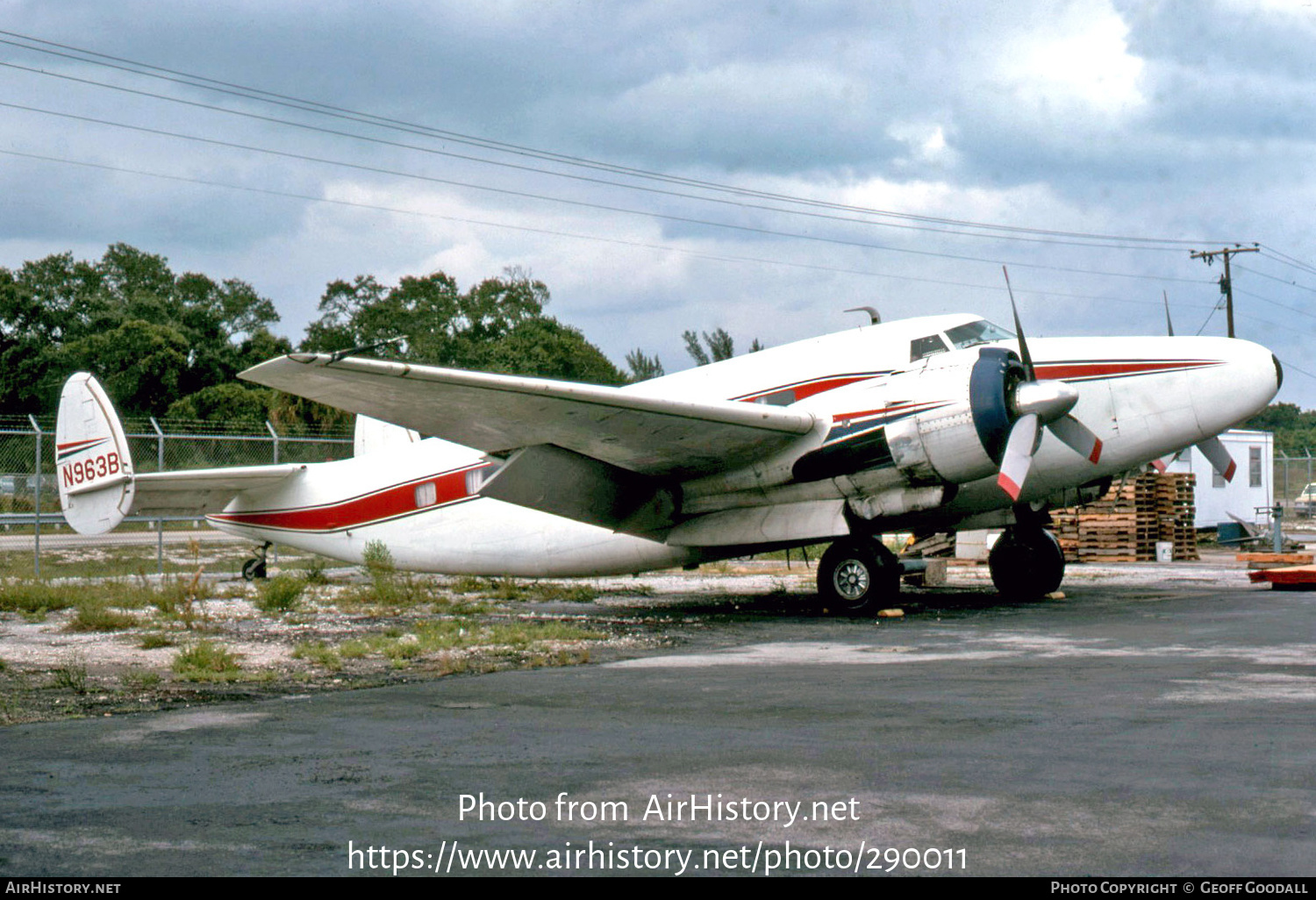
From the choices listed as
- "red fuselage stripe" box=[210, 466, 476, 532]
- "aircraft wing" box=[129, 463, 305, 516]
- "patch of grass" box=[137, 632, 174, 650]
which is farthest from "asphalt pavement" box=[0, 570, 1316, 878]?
"aircraft wing" box=[129, 463, 305, 516]

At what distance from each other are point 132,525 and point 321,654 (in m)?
29.5

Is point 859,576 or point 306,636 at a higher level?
point 859,576

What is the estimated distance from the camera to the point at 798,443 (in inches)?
547

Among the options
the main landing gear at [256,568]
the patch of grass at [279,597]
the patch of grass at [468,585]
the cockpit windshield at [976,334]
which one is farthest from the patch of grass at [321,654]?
the main landing gear at [256,568]

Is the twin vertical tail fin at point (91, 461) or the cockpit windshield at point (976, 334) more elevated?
the cockpit windshield at point (976, 334)

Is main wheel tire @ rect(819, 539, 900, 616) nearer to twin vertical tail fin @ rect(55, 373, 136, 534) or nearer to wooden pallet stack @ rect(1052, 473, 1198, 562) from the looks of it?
twin vertical tail fin @ rect(55, 373, 136, 534)

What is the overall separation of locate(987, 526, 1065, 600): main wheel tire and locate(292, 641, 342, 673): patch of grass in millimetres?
9550

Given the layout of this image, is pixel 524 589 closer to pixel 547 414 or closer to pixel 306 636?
pixel 547 414

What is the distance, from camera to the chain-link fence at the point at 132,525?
2211 cm

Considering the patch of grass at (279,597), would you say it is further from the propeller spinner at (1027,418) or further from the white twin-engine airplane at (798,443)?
the propeller spinner at (1027,418)

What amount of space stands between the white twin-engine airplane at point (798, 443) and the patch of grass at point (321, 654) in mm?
2623

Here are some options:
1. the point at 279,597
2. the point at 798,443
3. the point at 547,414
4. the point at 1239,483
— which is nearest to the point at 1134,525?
the point at 1239,483

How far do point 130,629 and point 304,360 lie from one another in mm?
4208

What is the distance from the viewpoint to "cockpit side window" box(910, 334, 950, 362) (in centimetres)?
1428
